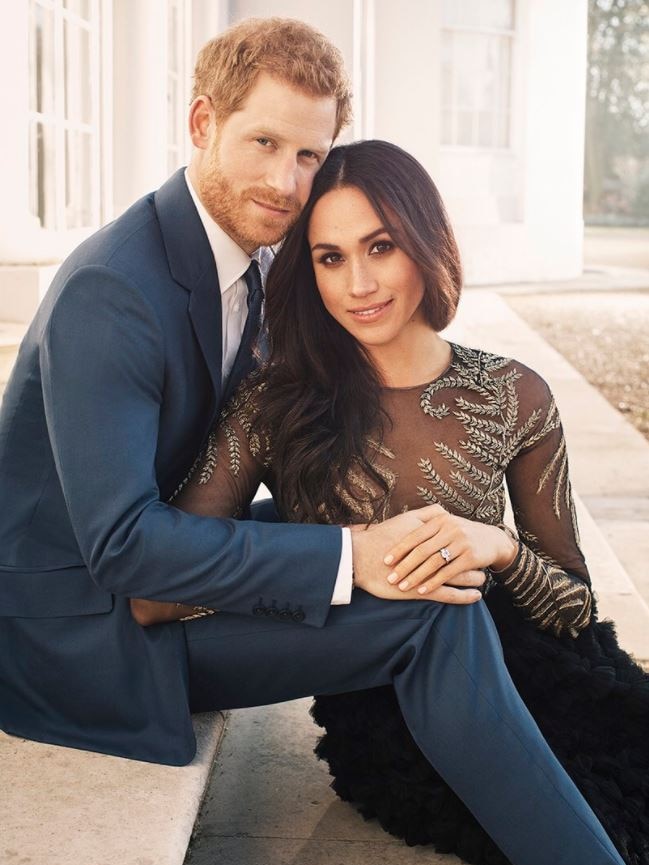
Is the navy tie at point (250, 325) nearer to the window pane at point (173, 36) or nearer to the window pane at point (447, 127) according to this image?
the window pane at point (173, 36)

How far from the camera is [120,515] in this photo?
2125 millimetres

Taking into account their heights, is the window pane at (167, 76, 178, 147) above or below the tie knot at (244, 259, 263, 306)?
above

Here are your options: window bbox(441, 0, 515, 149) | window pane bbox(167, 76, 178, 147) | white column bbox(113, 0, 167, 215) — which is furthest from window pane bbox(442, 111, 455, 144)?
white column bbox(113, 0, 167, 215)

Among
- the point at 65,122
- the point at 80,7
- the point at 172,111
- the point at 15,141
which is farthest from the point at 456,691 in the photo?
the point at 172,111

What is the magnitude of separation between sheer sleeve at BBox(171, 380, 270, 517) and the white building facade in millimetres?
2636

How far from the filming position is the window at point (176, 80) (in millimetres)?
7965

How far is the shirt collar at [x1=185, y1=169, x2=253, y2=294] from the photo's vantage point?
8.21 feet

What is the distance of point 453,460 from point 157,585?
719 mm

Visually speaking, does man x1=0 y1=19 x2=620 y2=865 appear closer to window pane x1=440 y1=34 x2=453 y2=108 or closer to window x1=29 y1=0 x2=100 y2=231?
window x1=29 y1=0 x2=100 y2=231

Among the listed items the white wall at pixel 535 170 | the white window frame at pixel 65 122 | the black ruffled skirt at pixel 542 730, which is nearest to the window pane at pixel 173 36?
the white window frame at pixel 65 122

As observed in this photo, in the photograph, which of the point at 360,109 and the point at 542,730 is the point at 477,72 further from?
the point at 542,730

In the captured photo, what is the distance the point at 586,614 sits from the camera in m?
2.62

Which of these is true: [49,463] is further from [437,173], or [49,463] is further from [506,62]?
[506,62]

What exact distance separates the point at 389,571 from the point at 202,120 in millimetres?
1024
